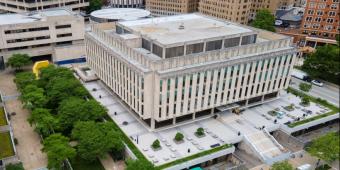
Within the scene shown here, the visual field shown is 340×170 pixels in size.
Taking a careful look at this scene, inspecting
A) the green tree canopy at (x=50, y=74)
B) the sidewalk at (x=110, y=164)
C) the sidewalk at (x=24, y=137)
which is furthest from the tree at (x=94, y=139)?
the green tree canopy at (x=50, y=74)

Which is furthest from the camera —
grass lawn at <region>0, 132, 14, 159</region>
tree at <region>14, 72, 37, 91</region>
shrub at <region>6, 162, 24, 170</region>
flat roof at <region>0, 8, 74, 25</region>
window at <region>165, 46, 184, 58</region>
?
flat roof at <region>0, 8, 74, 25</region>

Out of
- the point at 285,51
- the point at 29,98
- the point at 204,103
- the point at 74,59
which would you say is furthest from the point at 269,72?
the point at 74,59

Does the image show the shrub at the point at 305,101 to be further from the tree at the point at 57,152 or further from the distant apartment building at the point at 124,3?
the distant apartment building at the point at 124,3

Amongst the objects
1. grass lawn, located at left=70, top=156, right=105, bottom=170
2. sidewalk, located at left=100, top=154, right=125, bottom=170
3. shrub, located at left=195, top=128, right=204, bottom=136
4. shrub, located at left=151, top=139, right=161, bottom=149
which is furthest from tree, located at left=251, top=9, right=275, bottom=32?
grass lawn, located at left=70, top=156, right=105, bottom=170

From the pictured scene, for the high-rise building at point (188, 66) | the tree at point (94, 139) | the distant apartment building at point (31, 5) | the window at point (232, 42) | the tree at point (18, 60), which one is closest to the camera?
the tree at point (94, 139)

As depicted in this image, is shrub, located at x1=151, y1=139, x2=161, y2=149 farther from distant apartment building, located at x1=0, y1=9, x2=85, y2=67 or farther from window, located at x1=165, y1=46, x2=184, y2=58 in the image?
distant apartment building, located at x1=0, y1=9, x2=85, y2=67

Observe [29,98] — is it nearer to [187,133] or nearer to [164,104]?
[164,104]

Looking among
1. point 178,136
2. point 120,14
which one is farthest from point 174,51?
point 120,14
